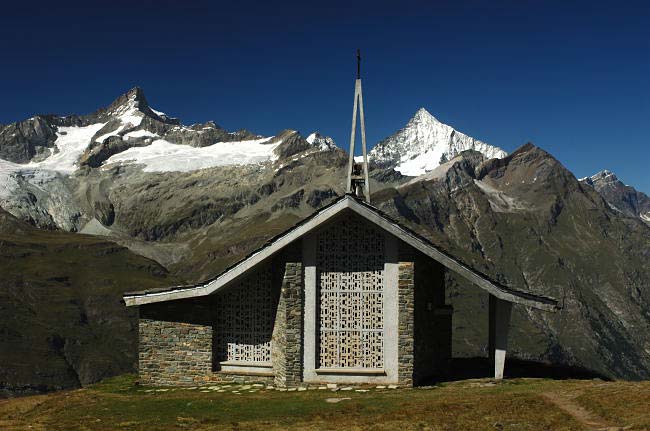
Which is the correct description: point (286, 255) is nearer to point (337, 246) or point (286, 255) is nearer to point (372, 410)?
point (337, 246)

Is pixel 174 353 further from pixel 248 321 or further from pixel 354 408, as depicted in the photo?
pixel 354 408

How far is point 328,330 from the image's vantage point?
32781mm

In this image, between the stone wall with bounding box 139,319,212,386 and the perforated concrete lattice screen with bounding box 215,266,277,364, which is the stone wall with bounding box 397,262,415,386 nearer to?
the perforated concrete lattice screen with bounding box 215,266,277,364

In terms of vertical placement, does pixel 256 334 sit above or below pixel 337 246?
below

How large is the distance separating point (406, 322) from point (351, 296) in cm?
270

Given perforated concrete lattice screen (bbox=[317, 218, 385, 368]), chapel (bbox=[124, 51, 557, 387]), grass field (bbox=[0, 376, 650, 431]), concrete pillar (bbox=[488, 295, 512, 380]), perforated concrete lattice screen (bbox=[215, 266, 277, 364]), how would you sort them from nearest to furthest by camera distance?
grass field (bbox=[0, 376, 650, 431]) → chapel (bbox=[124, 51, 557, 387]) → perforated concrete lattice screen (bbox=[317, 218, 385, 368]) → concrete pillar (bbox=[488, 295, 512, 380]) → perforated concrete lattice screen (bbox=[215, 266, 277, 364])

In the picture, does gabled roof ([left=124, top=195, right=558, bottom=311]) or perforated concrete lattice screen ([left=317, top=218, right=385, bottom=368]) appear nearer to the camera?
gabled roof ([left=124, top=195, right=558, bottom=311])

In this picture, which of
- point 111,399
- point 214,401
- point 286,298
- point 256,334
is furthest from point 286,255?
point 111,399

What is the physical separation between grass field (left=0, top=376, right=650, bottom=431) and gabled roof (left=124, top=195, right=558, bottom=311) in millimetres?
3755

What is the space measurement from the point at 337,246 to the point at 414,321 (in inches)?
187

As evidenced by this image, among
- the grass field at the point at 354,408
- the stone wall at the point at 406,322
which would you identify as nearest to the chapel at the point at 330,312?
the stone wall at the point at 406,322

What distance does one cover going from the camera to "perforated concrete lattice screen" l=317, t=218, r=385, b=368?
107 feet

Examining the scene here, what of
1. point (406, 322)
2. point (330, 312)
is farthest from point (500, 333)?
point (330, 312)

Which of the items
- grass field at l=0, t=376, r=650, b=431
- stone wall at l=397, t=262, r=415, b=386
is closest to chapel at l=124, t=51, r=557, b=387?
stone wall at l=397, t=262, r=415, b=386
